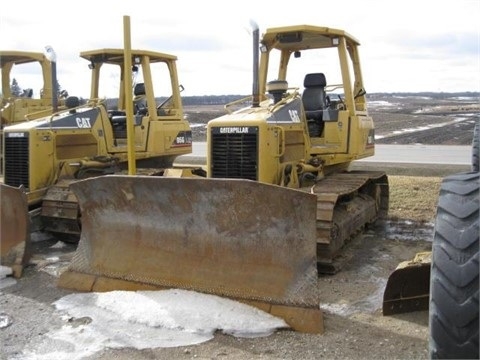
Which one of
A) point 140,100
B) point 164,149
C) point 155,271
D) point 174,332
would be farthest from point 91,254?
point 140,100

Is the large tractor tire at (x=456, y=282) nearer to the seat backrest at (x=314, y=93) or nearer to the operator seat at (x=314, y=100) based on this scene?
the operator seat at (x=314, y=100)

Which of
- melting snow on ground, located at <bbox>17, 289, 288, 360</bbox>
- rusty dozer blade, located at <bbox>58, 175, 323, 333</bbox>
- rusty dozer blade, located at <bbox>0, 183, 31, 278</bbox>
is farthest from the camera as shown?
rusty dozer blade, located at <bbox>0, 183, 31, 278</bbox>

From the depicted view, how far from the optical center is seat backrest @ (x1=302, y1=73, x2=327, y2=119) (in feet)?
27.5

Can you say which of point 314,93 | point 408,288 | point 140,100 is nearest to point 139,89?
point 140,100

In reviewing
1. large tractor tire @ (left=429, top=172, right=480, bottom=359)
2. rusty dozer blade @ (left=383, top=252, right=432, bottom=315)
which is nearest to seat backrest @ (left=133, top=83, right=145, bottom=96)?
rusty dozer blade @ (left=383, top=252, right=432, bottom=315)

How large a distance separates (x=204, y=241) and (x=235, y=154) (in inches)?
77.3

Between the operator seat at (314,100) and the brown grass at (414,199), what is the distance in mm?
1981

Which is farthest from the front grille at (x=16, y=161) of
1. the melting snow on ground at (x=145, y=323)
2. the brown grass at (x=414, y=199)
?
the brown grass at (x=414, y=199)

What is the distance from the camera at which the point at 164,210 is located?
5551 mm

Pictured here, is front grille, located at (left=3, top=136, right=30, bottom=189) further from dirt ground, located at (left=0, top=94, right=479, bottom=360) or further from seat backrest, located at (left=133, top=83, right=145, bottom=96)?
seat backrest, located at (left=133, top=83, right=145, bottom=96)

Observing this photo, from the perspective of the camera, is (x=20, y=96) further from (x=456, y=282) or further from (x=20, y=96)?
(x=456, y=282)

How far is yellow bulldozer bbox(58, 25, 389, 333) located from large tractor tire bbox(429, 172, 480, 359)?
200cm

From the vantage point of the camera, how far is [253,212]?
16.9 ft

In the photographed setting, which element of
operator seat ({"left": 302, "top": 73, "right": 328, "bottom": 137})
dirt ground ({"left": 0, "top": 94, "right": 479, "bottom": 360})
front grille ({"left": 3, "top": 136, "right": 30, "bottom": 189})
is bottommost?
dirt ground ({"left": 0, "top": 94, "right": 479, "bottom": 360})
